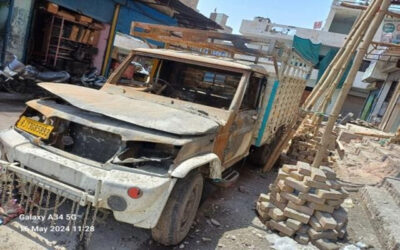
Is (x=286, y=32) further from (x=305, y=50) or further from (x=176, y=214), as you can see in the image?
(x=176, y=214)

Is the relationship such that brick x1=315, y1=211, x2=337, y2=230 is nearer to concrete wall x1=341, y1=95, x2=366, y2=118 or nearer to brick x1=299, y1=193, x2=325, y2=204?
brick x1=299, y1=193, x2=325, y2=204

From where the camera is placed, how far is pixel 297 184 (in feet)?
12.2

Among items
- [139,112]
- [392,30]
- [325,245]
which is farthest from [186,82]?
[392,30]

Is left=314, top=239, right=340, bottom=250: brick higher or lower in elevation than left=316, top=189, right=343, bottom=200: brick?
lower

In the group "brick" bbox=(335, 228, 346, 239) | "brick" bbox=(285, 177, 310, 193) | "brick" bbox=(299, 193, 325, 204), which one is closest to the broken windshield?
"brick" bbox=(285, 177, 310, 193)

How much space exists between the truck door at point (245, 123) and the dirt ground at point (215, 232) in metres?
0.57

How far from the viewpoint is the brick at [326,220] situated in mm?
3520

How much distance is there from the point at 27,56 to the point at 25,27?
0.91 metres

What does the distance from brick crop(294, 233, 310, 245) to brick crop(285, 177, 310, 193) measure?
0.50 m

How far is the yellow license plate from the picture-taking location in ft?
9.49

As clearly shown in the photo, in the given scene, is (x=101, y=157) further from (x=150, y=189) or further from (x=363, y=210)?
(x=363, y=210)

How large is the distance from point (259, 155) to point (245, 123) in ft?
6.51

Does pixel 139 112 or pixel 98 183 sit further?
pixel 139 112

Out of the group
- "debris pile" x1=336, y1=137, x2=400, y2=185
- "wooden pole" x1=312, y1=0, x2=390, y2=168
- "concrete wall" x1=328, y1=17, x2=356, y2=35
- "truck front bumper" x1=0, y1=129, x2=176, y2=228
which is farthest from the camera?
"concrete wall" x1=328, y1=17, x2=356, y2=35
